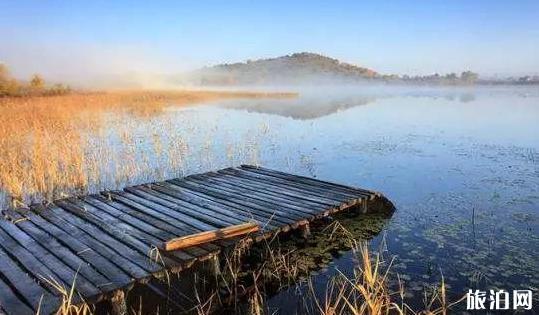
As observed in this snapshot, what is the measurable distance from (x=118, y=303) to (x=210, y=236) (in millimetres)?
1580

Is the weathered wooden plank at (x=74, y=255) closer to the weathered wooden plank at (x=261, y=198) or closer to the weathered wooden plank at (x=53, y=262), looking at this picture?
the weathered wooden plank at (x=53, y=262)

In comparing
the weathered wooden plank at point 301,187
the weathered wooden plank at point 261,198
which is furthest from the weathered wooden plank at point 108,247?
the weathered wooden plank at point 301,187

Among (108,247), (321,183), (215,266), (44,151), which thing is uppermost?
(44,151)

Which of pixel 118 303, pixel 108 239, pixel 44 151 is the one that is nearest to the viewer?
pixel 118 303

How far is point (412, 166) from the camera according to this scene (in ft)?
41.9

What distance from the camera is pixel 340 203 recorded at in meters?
7.81

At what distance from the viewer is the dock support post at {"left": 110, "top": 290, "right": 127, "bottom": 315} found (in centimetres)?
452

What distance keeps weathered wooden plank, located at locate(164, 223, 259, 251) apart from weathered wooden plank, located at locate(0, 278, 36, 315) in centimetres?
169

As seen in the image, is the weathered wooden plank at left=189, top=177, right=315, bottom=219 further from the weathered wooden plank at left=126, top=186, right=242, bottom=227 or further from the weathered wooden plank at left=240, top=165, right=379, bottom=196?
the weathered wooden plank at left=240, top=165, right=379, bottom=196

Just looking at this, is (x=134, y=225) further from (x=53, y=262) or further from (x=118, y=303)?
(x=118, y=303)

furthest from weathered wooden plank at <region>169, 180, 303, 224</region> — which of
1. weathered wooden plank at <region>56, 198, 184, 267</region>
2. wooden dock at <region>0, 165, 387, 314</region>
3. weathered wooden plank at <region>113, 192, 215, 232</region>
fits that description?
weathered wooden plank at <region>56, 198, 184, 267</region>

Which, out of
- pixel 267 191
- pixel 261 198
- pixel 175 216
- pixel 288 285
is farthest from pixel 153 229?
pixel 267 191

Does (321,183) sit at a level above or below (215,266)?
above

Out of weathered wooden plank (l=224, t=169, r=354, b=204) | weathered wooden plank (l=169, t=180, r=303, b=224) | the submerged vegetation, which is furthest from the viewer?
weathered wooden plank (l=224, t=169, r=354, b=204)
